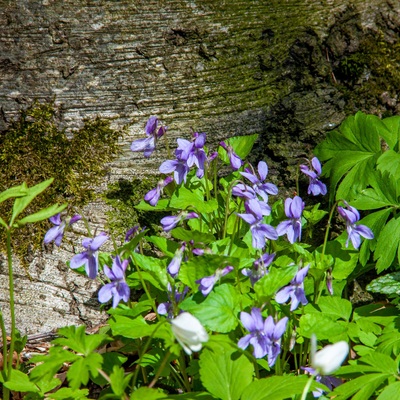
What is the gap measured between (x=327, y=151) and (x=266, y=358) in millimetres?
1312

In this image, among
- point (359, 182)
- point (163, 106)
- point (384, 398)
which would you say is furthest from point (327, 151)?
point (384, 398)

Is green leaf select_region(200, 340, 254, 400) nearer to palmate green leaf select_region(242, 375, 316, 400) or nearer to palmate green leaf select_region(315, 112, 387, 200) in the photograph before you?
palmate green leaf select_region(242, 375, 316, 400)

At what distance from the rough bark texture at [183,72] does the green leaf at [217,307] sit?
48.6 inches

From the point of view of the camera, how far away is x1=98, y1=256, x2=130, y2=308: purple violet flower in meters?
2.47

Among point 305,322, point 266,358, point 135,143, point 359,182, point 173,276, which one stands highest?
point 135,143

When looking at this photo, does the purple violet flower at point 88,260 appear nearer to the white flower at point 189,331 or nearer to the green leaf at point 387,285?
the white flower at point 189,331

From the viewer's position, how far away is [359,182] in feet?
10.3

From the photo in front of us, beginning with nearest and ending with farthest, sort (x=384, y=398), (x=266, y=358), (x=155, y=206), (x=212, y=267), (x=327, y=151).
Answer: (x=384, y=398) < (x=212, y=267) < (x=266, y=358) < (x=155, y=206) < (x=327, y=151)

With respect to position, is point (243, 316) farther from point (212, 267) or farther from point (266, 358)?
point (266, 358)

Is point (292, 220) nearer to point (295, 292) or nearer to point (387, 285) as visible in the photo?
point (295, 292)

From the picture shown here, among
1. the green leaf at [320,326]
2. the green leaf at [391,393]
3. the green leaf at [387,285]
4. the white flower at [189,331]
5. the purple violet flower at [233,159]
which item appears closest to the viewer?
the white flower at [189,331]

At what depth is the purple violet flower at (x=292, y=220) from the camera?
2.72m

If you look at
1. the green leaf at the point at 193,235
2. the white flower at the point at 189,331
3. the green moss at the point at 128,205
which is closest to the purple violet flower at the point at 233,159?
the green leaf at the point at 193,235

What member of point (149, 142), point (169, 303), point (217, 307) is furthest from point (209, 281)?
point (149, 142)
